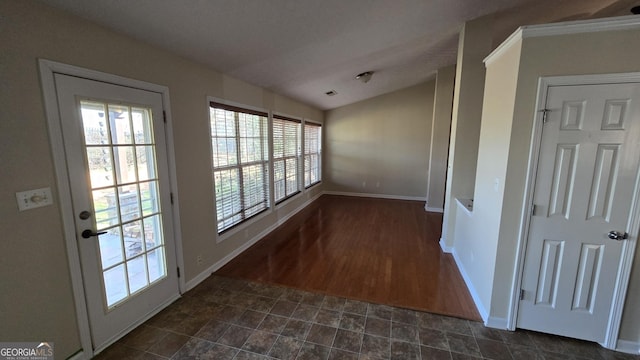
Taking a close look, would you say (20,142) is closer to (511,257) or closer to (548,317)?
(511,257)

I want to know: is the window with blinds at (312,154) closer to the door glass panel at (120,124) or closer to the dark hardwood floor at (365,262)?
the dark hardwood floor at (365,262)

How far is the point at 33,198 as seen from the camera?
1.54 metres

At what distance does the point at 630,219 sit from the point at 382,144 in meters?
5.27

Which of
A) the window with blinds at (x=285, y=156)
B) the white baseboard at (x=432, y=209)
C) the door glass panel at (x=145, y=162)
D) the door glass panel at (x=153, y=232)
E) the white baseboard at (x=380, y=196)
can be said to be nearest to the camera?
the door glass panel at (x=145, y=162)

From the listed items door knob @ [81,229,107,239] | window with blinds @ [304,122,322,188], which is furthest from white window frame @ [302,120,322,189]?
door knob @ [81,229,107,239]

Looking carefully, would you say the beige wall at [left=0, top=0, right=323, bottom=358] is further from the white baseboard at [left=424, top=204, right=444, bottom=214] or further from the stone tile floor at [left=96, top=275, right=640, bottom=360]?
the white baseboard at [left=424, top=204, right=444, bottom=214]

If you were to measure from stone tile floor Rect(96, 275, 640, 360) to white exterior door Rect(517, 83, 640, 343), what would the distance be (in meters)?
0.30

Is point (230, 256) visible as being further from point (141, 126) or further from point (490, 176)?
point (490, 176)

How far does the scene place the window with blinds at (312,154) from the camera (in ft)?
20.9

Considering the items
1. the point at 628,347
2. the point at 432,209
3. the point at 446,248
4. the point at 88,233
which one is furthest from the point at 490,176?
the point at 432,209

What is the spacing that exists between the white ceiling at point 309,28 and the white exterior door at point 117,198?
555 millimetres

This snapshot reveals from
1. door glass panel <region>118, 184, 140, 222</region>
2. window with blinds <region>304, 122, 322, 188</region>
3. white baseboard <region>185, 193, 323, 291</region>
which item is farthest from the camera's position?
window with blinds <region>304, 122, 322, 188</region>

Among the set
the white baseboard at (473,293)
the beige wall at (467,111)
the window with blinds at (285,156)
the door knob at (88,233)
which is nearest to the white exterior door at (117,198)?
the door knob at (88,233)

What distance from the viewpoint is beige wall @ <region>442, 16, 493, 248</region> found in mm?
3227
